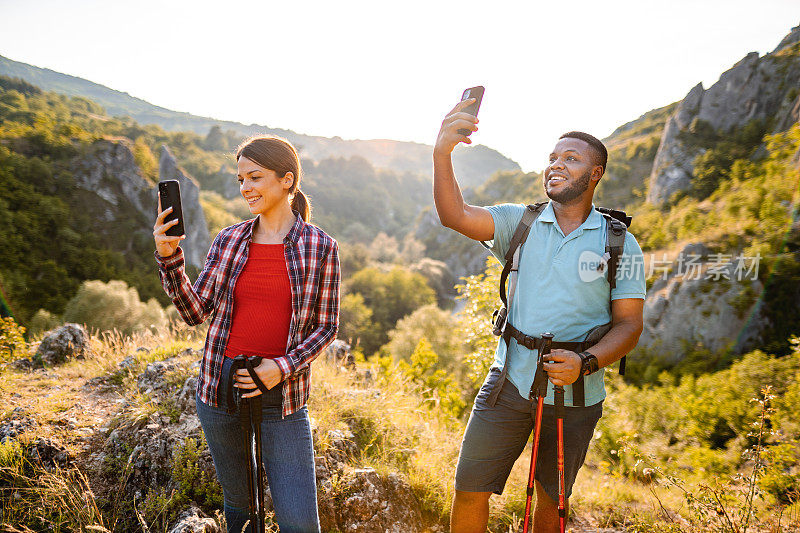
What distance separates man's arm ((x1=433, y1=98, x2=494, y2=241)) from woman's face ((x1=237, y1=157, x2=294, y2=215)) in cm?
85

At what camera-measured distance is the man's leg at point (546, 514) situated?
2.41 metres

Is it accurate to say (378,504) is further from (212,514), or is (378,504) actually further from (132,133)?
(132,133)

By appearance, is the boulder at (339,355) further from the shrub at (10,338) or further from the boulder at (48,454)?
the shrub at (10,338)

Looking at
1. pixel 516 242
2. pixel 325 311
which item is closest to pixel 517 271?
pixel 516 242

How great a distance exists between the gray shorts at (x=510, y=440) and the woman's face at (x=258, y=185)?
1630mm

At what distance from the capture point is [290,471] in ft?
6.27

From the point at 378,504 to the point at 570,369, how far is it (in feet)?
7.04

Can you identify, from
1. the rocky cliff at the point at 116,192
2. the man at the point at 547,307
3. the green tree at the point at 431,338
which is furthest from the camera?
the rocky cliff at the point at 116,192

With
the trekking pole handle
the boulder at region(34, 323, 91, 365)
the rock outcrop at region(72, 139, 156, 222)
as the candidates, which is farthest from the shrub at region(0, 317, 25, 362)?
the rock outcrop at region(72, 139, 156, 222)

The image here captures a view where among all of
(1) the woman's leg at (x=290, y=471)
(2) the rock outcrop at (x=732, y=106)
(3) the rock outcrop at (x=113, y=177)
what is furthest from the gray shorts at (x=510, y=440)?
(3) the rock outcrop at (x=113, y=177)

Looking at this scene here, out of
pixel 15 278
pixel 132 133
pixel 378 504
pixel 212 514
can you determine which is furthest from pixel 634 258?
pixel 132 133

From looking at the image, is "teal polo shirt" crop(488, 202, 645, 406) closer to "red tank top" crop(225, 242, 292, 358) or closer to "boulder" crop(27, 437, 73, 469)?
"red tank top" crop(225, 242, 292, 358)

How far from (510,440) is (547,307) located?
0.79 metres

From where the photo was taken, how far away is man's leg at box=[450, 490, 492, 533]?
2283 millimetres
